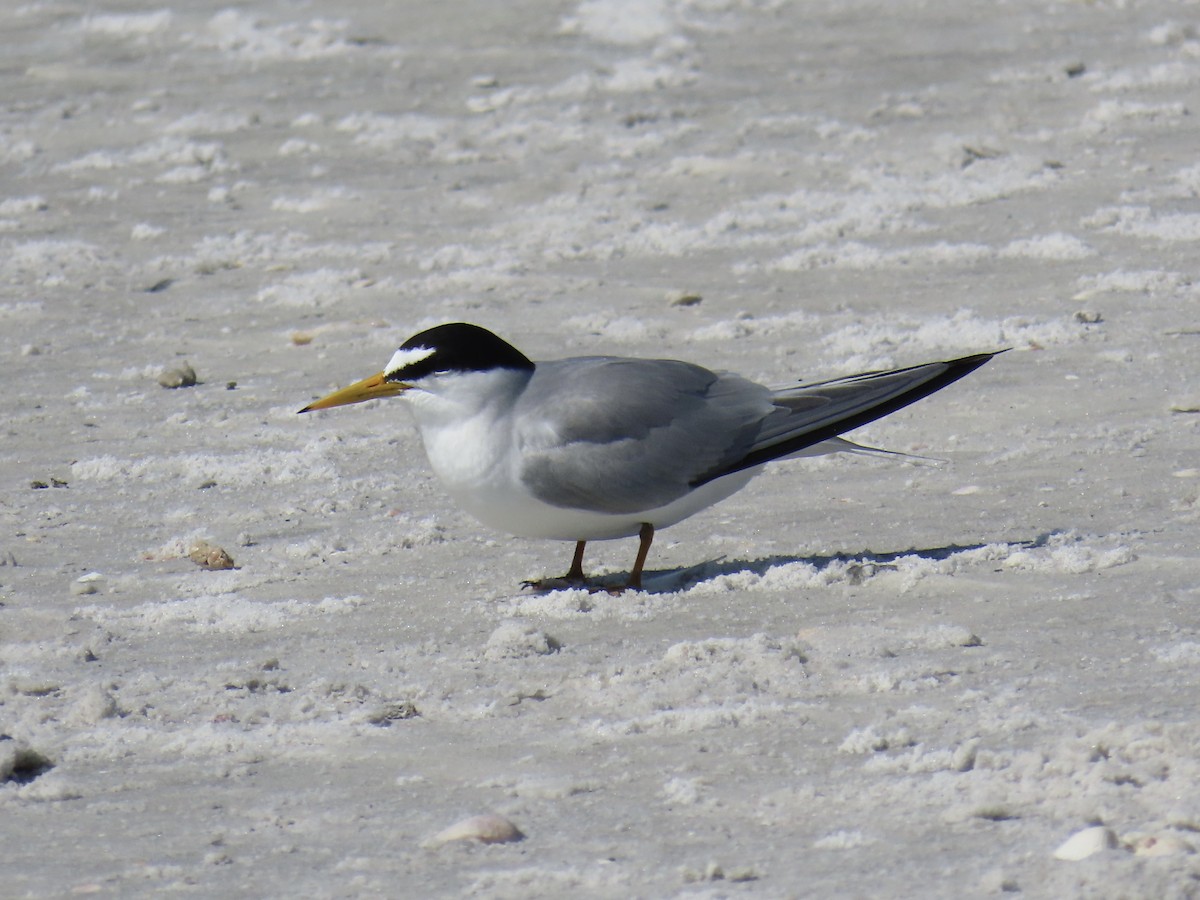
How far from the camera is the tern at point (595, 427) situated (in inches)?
A: 160

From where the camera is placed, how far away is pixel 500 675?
3527 millimetres

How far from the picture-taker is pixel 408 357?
13.9 feet

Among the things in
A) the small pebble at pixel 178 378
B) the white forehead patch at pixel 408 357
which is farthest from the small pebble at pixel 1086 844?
the small pebble at pixel 178 378

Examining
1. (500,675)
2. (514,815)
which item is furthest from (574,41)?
(514,815)

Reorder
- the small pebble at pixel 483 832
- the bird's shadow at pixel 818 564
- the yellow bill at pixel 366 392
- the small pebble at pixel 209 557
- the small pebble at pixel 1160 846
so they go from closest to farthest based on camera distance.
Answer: the small pebble at pixel 1160 846 → the small pebble at pixel 483 832 → the bird's shadow at pixel 818 564 → the yellow bill at pixel 366 392 → the small pebble at pixel 209 557

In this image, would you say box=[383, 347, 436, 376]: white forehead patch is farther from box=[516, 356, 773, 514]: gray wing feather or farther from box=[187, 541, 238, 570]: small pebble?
box=[187, 541, 238, 570]: small pebble

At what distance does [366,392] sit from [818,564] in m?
1.19

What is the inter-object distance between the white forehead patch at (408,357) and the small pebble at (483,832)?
5.43ft

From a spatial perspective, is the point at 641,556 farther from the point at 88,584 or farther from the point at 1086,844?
the point at 1086,844

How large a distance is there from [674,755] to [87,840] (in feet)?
3.29

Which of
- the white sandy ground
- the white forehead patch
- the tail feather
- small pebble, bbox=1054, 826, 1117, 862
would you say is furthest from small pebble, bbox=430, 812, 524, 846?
the white forehead patch

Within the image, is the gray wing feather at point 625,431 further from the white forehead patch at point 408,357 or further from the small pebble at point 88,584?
the small pebble at point 88,584

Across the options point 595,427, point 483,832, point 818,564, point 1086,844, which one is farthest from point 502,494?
point 1086,844

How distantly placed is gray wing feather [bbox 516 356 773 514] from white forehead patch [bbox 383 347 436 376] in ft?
0.86
